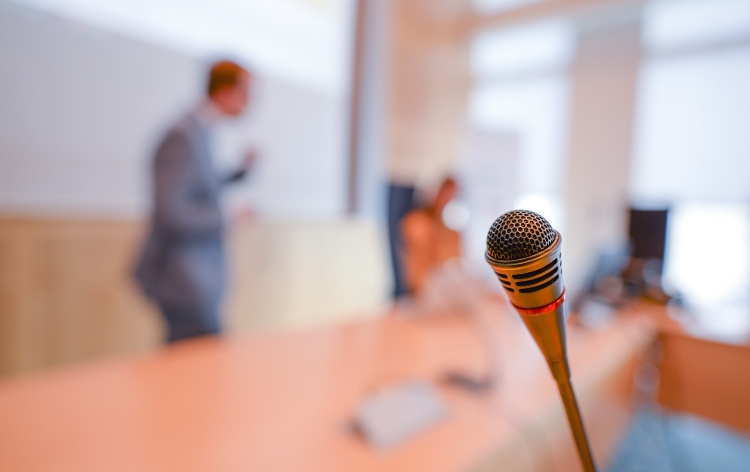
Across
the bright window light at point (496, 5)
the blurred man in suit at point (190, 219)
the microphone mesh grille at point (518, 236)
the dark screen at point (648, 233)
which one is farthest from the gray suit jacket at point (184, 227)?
the bright window light at point (496, 5)

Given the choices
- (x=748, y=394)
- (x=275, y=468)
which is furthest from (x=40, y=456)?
(x=748, y=394)

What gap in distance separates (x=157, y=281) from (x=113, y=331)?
3.29 ft

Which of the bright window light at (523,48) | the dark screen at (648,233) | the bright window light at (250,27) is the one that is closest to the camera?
the bright window light at (250,27)

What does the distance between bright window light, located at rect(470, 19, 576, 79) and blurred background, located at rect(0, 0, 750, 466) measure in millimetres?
23

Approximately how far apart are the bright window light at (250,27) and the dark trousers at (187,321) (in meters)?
1.53

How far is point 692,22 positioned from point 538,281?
4.53m

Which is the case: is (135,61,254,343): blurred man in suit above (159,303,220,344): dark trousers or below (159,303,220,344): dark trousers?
above

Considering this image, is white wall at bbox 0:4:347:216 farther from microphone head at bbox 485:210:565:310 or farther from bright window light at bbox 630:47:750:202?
bright window light at bbox 630:47:750:202

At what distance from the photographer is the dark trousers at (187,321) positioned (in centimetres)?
154

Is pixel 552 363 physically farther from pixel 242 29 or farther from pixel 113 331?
pixel 242 29

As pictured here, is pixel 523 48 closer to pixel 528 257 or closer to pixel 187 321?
pixel 187 321

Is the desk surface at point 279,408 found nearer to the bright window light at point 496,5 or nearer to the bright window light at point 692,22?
the bright window light at point 692,22

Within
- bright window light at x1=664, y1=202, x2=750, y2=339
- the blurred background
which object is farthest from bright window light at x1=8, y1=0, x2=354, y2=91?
bright window light at x1=664, y1=202, x2=750, y2=339

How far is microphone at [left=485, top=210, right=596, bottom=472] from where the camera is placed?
Answer: 249mm
